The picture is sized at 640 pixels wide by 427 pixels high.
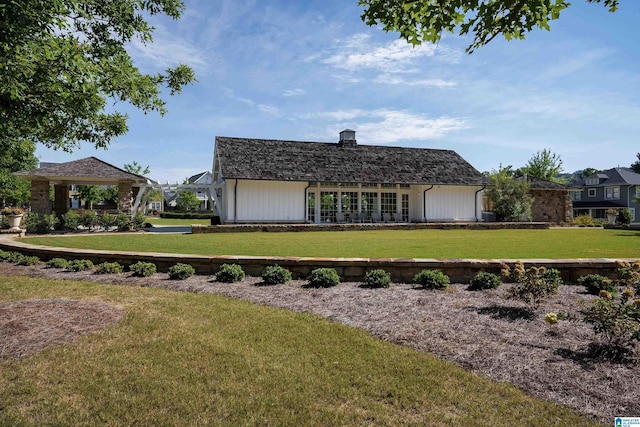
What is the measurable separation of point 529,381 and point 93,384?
11.9 ft

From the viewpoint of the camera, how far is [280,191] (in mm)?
22594

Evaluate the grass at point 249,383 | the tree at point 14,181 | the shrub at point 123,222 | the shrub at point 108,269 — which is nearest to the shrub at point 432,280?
the grass at point 249,383

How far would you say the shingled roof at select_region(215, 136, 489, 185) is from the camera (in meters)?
22.4

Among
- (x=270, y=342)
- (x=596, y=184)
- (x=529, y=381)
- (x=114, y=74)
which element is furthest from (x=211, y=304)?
(x=596, y=184)

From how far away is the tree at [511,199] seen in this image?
26172 mm

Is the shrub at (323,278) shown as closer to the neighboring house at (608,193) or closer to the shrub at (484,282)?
the shrub at (484,282)

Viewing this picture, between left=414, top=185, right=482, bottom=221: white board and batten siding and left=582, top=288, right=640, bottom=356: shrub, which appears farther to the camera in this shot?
left=414, top=185, right=482, bottom=221: white board and batten siding

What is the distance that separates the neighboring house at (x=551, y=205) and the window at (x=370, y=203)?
519 inches

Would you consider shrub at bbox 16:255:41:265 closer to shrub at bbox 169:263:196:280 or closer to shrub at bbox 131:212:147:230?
shrub at bbox 169:263:196:280

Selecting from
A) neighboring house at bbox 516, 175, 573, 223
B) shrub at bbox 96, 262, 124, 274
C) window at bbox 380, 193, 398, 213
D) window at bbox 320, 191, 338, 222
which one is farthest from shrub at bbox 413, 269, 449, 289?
neighboring house at bbox 516, 175, 573, 223

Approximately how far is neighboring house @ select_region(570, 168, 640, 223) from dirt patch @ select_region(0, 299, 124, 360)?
48512 mm

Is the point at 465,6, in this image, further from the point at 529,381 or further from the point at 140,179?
the point at 140,179

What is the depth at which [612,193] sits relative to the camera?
44656mm

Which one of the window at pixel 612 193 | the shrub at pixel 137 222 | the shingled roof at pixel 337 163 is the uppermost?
the shingled roof at pixel 337 163
